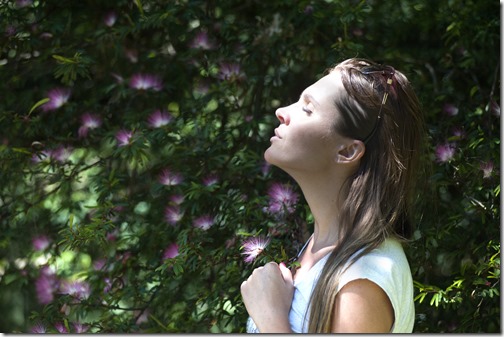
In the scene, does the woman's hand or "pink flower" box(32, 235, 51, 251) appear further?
"pink flower" box(32, 235, 51, 251)

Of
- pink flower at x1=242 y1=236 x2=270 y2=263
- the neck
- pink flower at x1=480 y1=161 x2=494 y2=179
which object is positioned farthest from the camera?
pink flower at x1=480 y1=161 x2=494 y2=179

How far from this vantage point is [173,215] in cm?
241

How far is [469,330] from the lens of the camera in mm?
2283

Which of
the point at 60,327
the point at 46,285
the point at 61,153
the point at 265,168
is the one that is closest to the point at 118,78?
the point at 61,153

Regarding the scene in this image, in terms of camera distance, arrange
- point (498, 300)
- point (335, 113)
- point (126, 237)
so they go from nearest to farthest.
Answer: point (335, 113) < point (498, 300) < point (126, 237)

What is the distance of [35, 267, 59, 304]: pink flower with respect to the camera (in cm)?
247

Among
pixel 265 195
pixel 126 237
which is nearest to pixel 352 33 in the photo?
pixel 265 195

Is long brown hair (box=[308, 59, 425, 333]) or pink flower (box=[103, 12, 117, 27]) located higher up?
long brown hair (box=[308, 59, 425, 333])

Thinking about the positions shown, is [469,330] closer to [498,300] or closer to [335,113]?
[498,300]

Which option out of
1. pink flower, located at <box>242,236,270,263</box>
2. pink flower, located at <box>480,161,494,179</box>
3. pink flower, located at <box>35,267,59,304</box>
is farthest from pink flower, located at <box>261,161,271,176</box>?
pink flower, located at <box>35,267,59,304</box>

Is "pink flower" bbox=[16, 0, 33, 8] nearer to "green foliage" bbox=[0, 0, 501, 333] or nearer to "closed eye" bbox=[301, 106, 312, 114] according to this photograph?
"green foliage" bbox=[0, 0, 501, 333]

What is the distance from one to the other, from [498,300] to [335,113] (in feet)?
3.31

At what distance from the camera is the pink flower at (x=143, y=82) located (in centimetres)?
258

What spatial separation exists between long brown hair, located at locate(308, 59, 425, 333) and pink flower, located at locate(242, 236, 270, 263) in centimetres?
52
